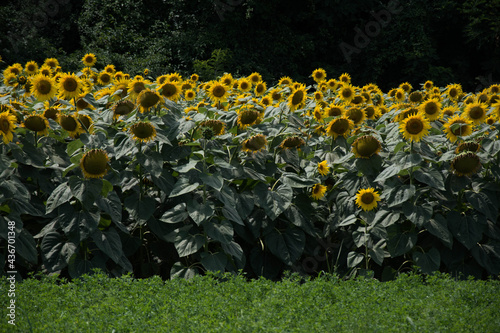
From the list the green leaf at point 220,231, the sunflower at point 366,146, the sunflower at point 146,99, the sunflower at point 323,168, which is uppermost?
the sunflower at point 146,99

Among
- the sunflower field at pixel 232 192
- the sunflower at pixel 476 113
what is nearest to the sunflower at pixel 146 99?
the sunflower field at pixel 232 192

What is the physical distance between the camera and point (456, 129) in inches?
169

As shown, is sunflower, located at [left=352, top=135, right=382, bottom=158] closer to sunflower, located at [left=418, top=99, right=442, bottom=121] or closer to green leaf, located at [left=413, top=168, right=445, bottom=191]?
green leaf, located at [left=413, top=168, right=445, bottom=191]

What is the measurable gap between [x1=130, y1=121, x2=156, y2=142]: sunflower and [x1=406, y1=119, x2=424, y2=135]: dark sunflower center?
170cm

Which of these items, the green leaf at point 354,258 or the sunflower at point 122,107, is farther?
the sunflower at point 122,107

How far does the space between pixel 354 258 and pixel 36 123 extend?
7.57 feet

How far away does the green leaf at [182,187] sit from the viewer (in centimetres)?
368

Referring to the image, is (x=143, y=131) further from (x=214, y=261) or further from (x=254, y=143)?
(x=214, y=261)

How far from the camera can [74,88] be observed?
437cm

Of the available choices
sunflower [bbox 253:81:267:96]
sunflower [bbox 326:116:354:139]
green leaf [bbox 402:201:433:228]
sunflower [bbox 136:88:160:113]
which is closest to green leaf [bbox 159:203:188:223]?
sunflower [bbox 136:88:160:113]

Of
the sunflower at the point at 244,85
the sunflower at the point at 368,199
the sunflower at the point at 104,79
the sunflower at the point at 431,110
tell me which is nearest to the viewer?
the sunflower at the point at 368,199

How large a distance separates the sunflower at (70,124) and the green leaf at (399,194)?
2145 millimetres

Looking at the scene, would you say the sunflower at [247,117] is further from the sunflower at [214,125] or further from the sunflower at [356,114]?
the sunflower at [356,114]

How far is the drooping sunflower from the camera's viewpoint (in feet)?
13.1
